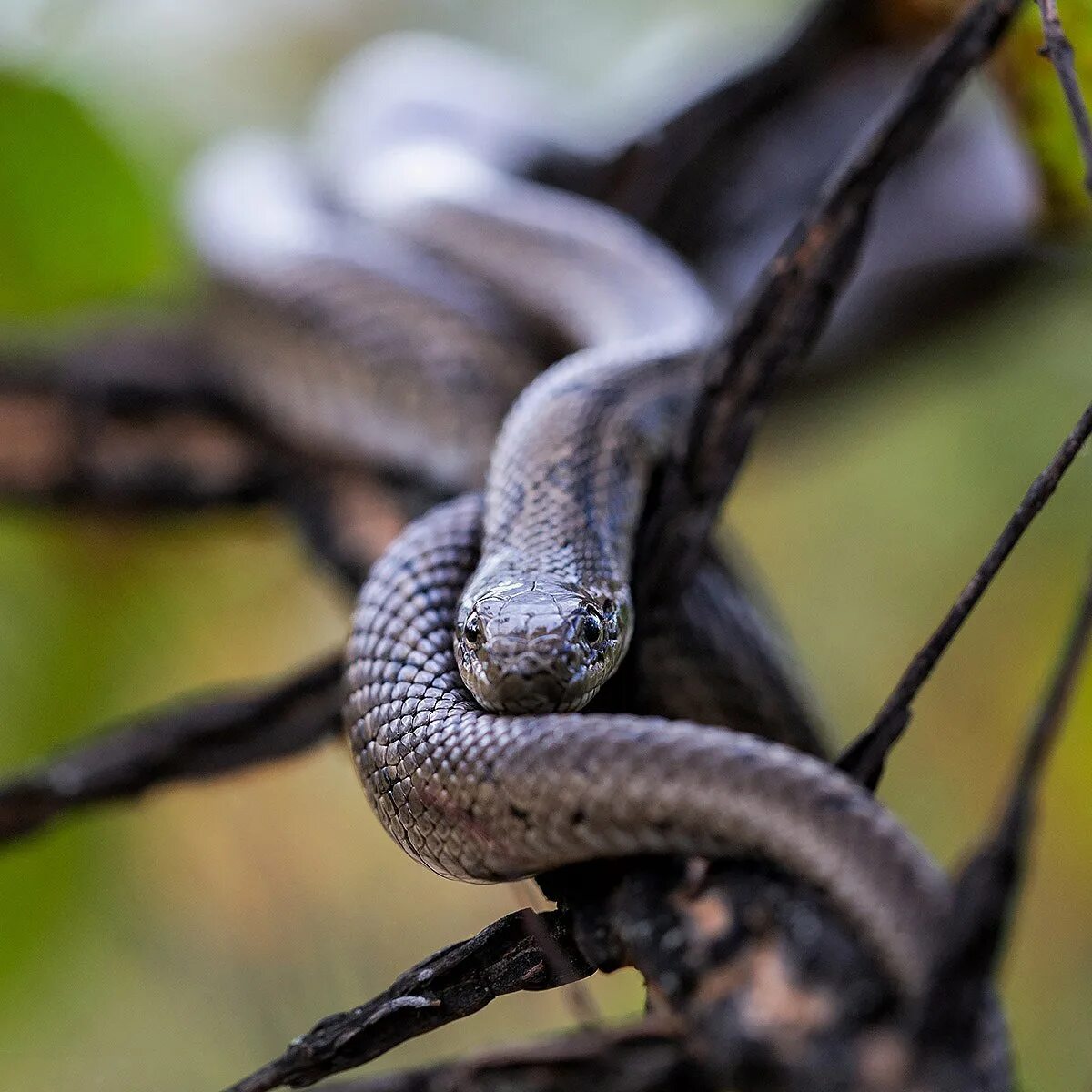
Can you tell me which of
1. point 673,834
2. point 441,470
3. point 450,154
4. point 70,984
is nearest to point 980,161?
point 450,154

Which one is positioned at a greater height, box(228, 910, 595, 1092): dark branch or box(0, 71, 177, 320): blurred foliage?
box(0, 71, 177, 320): blurred foliage

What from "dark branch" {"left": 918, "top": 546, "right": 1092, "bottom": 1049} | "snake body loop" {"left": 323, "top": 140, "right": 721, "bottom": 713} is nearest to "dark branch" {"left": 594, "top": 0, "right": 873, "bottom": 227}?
Result: "snake body loop" {"left": 323, "top": 140, "right": 721, "bottom": 713}

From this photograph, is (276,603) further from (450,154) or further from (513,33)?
(513,33)

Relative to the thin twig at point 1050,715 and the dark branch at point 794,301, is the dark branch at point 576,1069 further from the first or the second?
the dark branch at point 794,301

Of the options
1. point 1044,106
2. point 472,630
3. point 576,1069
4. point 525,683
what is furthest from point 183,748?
point 1044,106

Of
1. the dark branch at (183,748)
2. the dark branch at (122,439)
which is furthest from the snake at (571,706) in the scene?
the dark branch at (122,439)

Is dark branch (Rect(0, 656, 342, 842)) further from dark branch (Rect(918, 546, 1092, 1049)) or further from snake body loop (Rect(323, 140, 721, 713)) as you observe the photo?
dark branch (Rect(918, 546, 1092, 1049))

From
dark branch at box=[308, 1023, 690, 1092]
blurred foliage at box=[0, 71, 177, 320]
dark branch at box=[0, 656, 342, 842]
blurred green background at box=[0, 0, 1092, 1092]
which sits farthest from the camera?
blurred green background at box=[0, 0, 1092, 1092]
